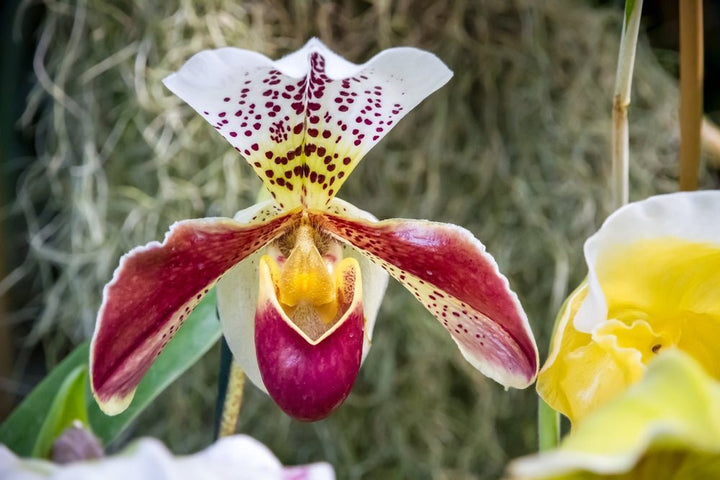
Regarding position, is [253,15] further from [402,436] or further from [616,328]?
[616,328]

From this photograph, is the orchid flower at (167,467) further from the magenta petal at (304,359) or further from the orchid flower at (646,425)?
the magenta petal at (304,359)

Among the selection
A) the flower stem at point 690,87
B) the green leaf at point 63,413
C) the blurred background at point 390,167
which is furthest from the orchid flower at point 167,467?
the blurred background at point 390,167

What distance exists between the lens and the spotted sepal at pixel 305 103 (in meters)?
0.33

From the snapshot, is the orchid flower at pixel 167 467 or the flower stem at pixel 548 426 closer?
the orchid flower at pixel 167 467

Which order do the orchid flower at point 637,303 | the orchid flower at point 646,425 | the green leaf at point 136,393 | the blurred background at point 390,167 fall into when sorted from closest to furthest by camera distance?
the orchid flower at point 646,425
the orchid flower at point 637,303
the green leaf at point 136,393
the blurred background at point 390,167

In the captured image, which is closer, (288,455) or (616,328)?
(616,328)

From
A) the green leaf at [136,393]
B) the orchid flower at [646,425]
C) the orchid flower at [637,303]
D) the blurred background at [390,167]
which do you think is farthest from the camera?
the blurred background at [390,167]

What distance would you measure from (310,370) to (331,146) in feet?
0.38

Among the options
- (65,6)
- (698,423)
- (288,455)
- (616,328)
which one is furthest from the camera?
(288,455)

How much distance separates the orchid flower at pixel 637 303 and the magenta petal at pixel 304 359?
11cm

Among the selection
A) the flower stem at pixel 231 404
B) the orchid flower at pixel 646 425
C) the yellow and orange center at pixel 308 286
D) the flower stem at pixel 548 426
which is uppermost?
the orchid flower at pixel 646 425

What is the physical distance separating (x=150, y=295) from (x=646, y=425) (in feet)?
0.83

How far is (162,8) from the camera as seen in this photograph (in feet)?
2.91

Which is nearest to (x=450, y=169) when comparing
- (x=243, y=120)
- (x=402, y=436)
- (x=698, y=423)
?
(x=402, y=436)
